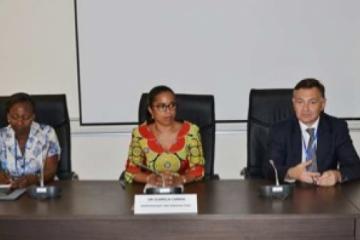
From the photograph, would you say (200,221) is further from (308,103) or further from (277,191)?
(308,103)

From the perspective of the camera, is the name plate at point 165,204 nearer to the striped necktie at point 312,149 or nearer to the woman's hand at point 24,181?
the woman's hand at point 24,181

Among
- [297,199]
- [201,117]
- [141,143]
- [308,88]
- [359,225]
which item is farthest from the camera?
[201,117]

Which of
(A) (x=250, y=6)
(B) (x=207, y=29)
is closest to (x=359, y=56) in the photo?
(A) (x=250, y=6)

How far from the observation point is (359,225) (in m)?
2.01

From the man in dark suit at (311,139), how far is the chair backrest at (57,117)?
3.78 ft

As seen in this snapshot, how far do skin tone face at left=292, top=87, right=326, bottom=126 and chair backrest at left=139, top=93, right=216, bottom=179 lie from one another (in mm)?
564

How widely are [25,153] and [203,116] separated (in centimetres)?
97

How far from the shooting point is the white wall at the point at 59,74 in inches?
155

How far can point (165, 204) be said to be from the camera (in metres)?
2.12

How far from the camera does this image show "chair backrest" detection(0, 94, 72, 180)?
3117 mm

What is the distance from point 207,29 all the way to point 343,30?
948 mm

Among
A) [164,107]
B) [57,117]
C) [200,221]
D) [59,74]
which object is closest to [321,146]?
[164,107]

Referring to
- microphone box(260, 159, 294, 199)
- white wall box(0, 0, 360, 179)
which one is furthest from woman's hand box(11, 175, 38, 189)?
white wall box(0, 0, 360, 179)

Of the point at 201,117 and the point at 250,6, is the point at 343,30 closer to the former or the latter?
the point at 250,6
